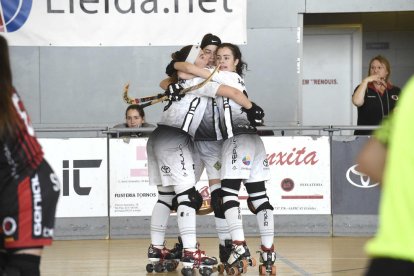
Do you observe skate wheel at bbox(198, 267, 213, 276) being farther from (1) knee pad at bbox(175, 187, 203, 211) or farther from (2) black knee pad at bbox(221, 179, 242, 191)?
(2) black knee pad at bbox(221, 179, 242, 191)

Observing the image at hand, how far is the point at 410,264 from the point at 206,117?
607 cm

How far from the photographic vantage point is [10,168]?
4.50 metres

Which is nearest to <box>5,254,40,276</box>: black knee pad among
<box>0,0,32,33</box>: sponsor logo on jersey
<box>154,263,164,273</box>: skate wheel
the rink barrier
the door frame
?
<box>154,263,164,273</box>: skate wheel

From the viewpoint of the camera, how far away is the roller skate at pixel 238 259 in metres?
9.17

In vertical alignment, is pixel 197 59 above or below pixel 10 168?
above

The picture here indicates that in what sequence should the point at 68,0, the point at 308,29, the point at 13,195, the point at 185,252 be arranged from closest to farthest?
the point at 13,195 → the point at 185,252 → the point at 68,0 → the point at 308,29

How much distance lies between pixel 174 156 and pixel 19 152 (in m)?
4.79

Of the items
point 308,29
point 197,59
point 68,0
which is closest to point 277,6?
point 308,29

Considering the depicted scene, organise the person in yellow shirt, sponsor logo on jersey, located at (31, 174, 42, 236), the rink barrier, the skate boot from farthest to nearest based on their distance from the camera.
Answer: the rink barrier, the skate boot, sponsor logo on jersey, located at (31, 174, 42, 236), the person in yellow shirt

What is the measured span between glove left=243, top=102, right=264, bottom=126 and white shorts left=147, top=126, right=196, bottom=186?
593mm

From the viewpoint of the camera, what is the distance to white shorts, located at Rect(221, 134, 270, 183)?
9.21 m

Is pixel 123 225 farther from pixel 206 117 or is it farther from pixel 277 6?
pixel 277 6

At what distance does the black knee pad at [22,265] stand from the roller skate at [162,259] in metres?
5.18

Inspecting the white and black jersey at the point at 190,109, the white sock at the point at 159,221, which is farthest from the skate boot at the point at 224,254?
the white and black jersey at the point at 190,109
